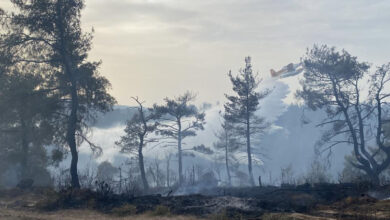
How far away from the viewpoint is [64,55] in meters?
25.7

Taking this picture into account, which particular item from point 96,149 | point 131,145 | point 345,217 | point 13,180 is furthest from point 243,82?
point 345,217

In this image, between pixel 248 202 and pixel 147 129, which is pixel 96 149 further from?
pixel 248 202

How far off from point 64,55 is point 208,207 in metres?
15.3

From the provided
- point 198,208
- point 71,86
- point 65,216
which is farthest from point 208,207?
point 71,86

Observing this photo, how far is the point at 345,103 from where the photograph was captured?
33.5 metres

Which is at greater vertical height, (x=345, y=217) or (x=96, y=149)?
(x=96, y=149)

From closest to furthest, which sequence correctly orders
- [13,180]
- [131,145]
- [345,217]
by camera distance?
[345,217] → [131,145] → [13,180]

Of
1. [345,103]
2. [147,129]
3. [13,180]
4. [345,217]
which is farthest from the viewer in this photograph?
[13,180]

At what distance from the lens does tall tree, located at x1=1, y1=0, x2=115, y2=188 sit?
24906 millimetres

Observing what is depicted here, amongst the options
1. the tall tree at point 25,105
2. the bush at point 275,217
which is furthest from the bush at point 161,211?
the tall tree at point 25,105

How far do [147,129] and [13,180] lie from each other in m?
18.1

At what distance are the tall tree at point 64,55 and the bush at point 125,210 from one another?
8543 millimetres

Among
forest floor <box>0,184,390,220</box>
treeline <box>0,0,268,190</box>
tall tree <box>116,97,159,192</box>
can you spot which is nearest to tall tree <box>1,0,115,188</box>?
treeline <box>0,0,268,190</box>

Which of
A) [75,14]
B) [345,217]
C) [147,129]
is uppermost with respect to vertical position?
[75,14]
